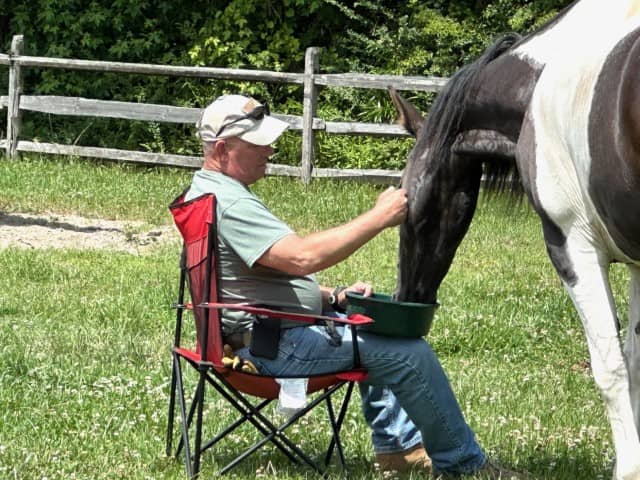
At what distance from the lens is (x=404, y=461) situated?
178 inches

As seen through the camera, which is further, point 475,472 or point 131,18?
point 131,18

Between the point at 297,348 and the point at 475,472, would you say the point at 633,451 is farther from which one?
the point at 297,348

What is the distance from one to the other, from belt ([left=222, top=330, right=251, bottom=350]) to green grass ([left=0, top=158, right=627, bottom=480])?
19.3 inches

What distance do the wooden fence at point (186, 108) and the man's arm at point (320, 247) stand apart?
8.69 meters

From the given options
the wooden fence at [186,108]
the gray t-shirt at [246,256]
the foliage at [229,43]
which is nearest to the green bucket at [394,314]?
the gray t-shirt at [246,256]

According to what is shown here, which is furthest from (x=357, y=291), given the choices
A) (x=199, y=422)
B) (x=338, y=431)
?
(x=199, y=422)

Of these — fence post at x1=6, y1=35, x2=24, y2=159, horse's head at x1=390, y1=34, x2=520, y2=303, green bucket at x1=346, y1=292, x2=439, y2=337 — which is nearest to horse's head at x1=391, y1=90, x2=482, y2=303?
horse's head at x1=390, y1=34, x2=520, y2=303

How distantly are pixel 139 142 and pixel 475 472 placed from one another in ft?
41.8

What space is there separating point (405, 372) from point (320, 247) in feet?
1.84

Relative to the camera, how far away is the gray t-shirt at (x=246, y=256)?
4141 mm

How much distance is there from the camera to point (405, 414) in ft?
15.0

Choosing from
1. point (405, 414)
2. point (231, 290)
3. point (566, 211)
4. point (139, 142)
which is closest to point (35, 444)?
point (231, 290)

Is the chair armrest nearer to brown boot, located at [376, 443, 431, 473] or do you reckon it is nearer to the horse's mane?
brown boot, located at [376, 443, 431, 473]

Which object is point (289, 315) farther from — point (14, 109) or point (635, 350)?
point (14, 109)
